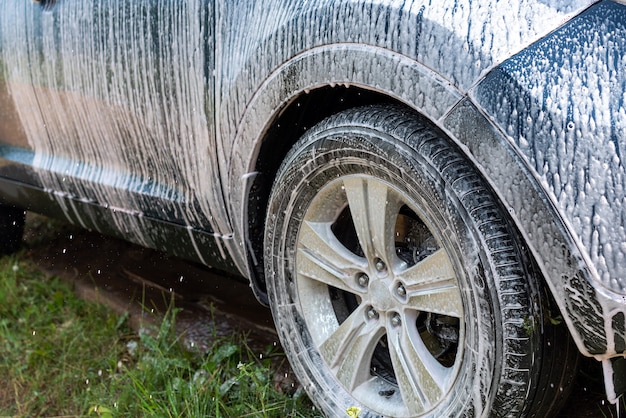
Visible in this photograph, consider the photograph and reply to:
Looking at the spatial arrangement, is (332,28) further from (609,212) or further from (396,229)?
(609,212)

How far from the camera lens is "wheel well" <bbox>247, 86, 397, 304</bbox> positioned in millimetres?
2059

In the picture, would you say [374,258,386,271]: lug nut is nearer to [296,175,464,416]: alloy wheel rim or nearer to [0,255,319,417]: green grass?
[296,175,464,416]: alloy wheel rim

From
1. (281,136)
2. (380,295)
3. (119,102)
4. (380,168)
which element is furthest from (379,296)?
(119,102)

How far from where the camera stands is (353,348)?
82.7 inches

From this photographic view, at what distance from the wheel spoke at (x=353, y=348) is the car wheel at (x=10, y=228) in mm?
2416

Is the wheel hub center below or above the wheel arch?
below

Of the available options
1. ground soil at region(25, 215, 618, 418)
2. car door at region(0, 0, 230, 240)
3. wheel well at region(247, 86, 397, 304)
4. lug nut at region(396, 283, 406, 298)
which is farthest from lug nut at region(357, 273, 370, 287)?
ground soil at region(25, 215, 618, 418)

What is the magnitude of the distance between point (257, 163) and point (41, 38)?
42.9 inches

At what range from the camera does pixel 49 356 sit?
9.80ft

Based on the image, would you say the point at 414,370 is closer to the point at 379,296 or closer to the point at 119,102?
the point at 379,296

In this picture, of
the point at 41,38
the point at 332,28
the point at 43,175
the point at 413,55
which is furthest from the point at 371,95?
the point at 43,175

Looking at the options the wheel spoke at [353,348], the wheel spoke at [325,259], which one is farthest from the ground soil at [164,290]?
the wheel spoke at [325,259]

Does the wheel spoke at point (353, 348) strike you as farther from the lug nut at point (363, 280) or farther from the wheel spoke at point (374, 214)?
the wheel spoke at point (374, 214)

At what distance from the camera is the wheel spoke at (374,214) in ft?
6.27
